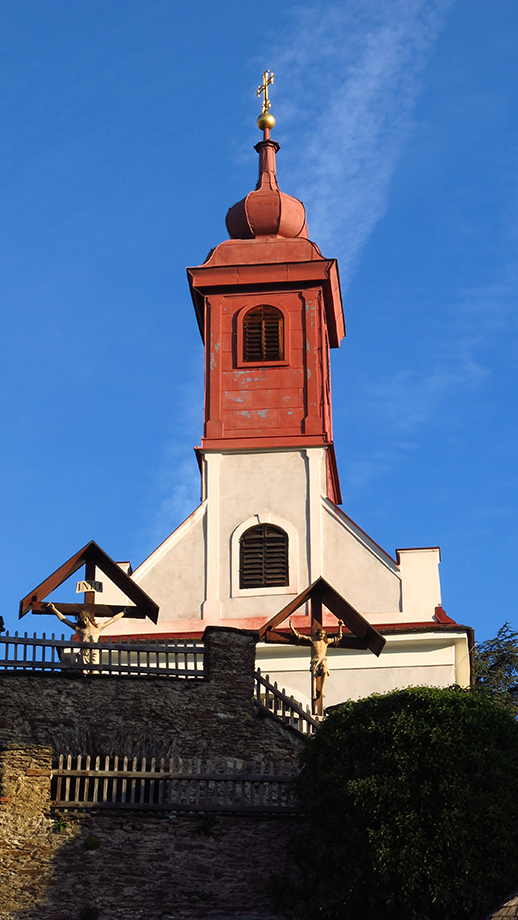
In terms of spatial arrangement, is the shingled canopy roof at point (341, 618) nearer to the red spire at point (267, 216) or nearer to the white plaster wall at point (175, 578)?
the white plaster wall at point (175, 578)

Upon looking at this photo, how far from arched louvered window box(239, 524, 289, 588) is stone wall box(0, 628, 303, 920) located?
10.2 metres

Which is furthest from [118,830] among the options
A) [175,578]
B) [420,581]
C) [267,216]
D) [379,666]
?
[267,216]

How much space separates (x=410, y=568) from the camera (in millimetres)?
30469

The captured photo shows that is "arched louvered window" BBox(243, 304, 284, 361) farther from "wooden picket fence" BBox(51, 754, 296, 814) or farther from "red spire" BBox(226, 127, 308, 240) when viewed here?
"wooden picket fence" BBox(51, 754, 296, 814)

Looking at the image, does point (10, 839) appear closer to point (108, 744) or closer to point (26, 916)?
point (26, 916)

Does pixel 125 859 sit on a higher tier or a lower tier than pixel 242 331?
lower

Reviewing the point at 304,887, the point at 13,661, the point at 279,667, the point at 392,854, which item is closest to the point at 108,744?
the point at 13,661

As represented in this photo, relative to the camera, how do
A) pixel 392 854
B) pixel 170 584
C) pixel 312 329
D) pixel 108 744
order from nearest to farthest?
1. pixel 392 854
2. pixel 108 744
3. pixel 170 584
4. pixel 312 329

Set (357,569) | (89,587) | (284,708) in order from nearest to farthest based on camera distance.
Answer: (284,708), (89,587), (357,569)

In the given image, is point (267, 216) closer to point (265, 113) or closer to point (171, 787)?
point (265, 113)

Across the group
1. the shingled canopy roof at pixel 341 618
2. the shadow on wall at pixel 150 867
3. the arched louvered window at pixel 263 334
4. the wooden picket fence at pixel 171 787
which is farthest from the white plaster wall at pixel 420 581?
the shadow on wall at pixel 150 867

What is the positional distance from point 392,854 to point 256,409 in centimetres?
1795

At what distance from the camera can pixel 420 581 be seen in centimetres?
3030

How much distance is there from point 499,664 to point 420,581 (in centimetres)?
1434
